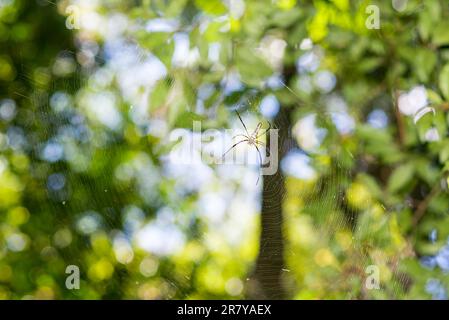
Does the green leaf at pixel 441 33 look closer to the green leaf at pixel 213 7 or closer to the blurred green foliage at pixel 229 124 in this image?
the blurred green foliage at pixel 229 124

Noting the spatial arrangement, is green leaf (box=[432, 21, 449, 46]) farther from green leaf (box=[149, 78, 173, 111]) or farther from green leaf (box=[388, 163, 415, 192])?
green leaf (box=[149, 78, 173, 111])

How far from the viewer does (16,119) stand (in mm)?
1135

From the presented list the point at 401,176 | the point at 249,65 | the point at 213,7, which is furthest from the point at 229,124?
the point at 401,176

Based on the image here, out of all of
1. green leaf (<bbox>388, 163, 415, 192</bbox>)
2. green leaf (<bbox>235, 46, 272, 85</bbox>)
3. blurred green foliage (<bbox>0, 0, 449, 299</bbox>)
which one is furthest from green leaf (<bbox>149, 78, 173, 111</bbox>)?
green leaf (<bbox>388, 163, 415, 192</bbox>)

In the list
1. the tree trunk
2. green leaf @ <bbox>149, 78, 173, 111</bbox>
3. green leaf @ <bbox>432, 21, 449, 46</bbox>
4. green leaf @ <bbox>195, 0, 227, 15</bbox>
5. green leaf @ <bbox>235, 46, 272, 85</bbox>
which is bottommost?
the tree trunk

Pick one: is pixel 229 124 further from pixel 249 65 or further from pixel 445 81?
pixel 445 81

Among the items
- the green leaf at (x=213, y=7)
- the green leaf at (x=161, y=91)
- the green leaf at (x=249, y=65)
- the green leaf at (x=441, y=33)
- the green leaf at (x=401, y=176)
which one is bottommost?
the green leaf at (x=401, y=176)

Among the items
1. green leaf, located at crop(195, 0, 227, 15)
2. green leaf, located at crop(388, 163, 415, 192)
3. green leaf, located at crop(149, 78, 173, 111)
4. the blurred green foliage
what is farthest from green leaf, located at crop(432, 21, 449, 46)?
green leaf, located at crop(149, 78, 173, 111)

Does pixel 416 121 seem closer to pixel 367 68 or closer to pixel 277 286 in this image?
pixel 367 68

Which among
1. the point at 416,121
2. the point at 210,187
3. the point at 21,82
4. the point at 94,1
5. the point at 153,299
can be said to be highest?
the point at 94,1

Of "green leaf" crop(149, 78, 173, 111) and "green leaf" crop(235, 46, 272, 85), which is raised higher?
"green leaf" crop(235, 46, 272, 85)

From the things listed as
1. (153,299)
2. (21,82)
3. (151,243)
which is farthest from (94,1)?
(153,299)

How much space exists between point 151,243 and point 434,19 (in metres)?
0.70

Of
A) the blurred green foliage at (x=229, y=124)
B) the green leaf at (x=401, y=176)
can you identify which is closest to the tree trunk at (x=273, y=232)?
the blurred green foliage at (x=229, y=124)
